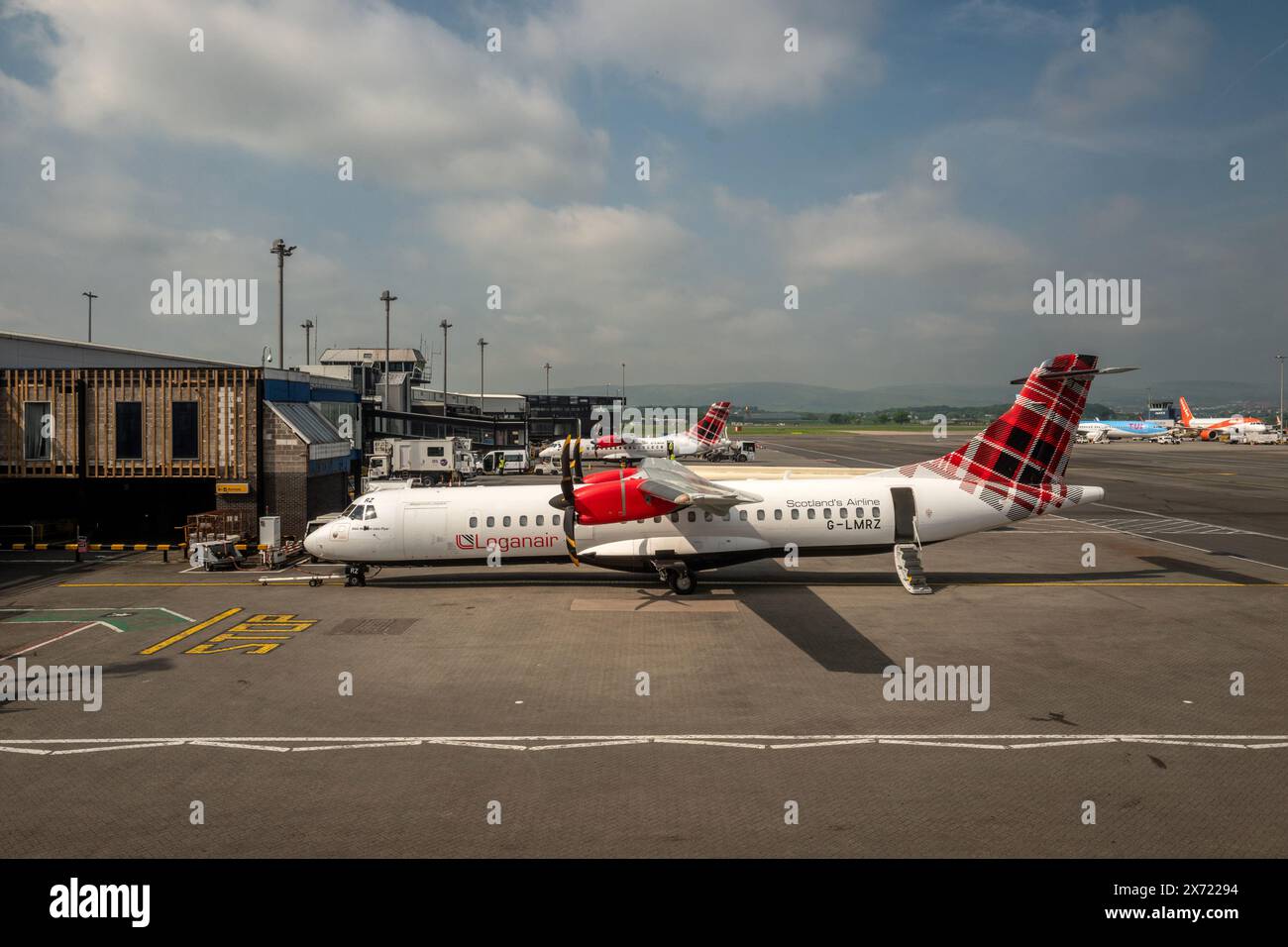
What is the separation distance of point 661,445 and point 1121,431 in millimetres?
107710

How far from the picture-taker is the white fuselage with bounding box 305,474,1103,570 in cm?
2736

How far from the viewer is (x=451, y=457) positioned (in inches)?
2413

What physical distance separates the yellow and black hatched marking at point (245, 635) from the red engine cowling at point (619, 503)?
8735 millimetres

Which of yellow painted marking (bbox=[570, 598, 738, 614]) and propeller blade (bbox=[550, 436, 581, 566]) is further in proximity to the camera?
yellow painted marking (bbox=[570, 598, 738, 614])

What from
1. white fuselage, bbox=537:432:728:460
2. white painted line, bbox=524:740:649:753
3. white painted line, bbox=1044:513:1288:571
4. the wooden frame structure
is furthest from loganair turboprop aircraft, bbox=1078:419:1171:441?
white painted line, bbox=524:740:649:753

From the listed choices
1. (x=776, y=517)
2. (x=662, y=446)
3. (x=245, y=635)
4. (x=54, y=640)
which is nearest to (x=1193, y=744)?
(x=776, y=517)

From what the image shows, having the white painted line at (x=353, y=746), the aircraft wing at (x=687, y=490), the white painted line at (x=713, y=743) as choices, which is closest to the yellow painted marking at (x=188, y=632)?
the white painted line at (x=353, y=746)

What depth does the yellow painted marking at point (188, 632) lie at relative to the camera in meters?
21.0

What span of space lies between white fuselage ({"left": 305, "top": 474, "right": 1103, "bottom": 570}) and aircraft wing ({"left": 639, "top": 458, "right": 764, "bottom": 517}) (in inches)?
48.6

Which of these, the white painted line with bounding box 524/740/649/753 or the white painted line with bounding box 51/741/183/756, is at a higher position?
the white painted line with bounding box 524/740/649/753

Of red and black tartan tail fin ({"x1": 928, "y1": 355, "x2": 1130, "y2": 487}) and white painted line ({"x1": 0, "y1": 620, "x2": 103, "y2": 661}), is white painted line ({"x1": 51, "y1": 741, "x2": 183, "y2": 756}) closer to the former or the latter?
white painted line ({"x1": 0, "y1": 620, "x2": 103, "y2": 661})

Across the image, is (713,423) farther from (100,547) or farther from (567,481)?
(567,481)

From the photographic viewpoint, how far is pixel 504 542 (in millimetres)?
27641
